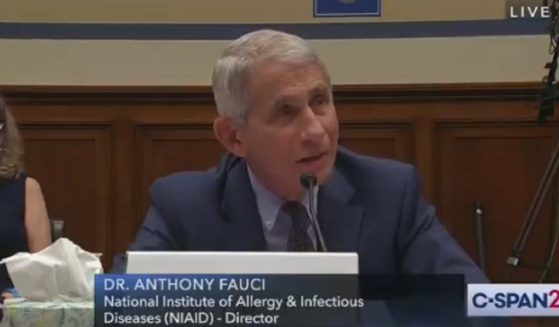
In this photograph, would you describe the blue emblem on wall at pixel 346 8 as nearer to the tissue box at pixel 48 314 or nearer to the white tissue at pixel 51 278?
the white tissue at pixel 51 278

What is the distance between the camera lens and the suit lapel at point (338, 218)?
1729mm

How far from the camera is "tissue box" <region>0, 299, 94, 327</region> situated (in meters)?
1.34

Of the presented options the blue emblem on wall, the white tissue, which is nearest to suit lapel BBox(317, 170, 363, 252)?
the white tissue

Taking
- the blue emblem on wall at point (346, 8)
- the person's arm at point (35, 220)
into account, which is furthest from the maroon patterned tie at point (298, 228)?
the blue emblem on wall at point (346, 8)

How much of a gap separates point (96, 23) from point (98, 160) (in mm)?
770

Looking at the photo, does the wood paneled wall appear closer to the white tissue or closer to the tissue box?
the white tissue

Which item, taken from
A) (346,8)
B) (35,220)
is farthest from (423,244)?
(346,8)

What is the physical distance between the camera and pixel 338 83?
4750 millimetres

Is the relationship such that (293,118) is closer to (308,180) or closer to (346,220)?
(308,180)

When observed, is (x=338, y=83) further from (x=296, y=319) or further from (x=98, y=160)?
(x=296, y=319)

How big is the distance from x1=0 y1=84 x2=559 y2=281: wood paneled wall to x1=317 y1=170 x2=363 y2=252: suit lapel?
9.45 feet

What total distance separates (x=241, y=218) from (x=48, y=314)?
507mm

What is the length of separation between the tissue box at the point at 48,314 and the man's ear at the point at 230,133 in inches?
19.3

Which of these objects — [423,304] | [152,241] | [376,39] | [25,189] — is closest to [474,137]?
[376,39]
